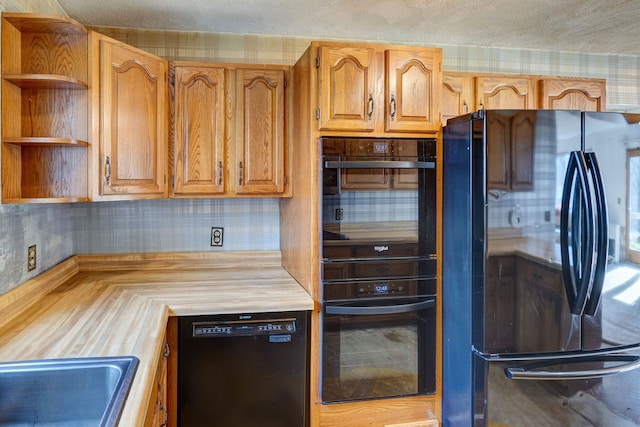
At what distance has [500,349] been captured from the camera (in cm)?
194

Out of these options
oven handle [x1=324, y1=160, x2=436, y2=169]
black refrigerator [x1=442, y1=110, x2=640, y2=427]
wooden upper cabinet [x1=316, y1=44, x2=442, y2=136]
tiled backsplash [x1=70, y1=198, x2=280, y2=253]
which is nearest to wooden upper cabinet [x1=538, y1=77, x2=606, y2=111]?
black refrigerator [x1=442, y1=110, x2=640, y2=427]

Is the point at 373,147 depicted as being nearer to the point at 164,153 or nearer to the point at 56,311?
the point at 164,153

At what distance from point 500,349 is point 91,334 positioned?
5.23 feet

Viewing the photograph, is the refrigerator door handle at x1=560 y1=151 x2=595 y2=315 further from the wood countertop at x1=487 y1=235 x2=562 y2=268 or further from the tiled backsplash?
the tiled backsplash

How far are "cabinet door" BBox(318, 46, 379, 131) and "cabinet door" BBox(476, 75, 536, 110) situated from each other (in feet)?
3.17

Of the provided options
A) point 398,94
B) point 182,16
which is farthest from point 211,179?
point 398,94

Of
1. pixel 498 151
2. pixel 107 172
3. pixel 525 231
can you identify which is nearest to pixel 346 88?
pixel 498 151

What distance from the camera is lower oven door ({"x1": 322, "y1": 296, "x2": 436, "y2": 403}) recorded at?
2.15 metres

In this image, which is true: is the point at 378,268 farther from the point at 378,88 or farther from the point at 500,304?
the point at 378,88

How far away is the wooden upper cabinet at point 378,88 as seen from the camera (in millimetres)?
2115

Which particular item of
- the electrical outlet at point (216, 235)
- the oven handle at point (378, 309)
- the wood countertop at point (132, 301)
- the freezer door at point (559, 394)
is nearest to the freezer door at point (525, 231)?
the freezer door at point (559, 394)

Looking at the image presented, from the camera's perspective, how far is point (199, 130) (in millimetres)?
2498

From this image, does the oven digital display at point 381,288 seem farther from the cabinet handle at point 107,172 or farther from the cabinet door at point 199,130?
the cabinet handle at point 107,172

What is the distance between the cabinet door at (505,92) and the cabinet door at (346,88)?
0.97m
